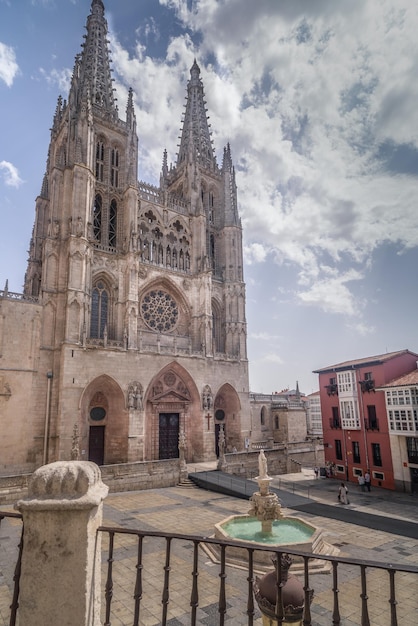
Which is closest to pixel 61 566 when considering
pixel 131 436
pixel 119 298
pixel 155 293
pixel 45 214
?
pixel 131 436

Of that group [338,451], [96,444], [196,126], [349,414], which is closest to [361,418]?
[349,414]

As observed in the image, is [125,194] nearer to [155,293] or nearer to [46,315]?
[155,293]

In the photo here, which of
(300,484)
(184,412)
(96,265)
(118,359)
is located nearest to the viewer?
(300,484)

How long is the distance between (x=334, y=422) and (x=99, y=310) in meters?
20.8

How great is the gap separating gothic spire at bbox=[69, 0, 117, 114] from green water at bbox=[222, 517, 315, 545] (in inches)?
1328

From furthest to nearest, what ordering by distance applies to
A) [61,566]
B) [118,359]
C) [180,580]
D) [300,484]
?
[118,359] → [300,484] → [180,580] → [61,566]

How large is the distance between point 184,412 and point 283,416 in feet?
42.2

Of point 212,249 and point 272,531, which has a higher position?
point 212,249

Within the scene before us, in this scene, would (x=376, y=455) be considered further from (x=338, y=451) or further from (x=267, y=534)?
(x=267, y=534)

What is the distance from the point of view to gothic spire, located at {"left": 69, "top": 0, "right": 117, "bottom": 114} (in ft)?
108

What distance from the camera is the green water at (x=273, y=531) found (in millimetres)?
11083

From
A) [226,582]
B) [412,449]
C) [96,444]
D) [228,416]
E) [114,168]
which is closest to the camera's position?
[226,582]

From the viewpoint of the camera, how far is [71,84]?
32750 millimetres

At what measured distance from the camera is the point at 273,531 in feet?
39.1
